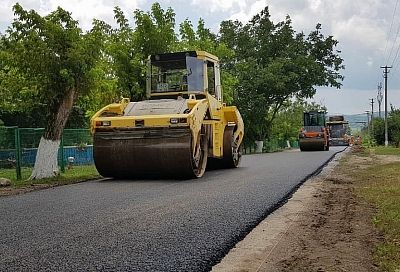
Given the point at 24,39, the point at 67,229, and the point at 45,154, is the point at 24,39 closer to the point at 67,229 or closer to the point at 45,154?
the point at 45,154

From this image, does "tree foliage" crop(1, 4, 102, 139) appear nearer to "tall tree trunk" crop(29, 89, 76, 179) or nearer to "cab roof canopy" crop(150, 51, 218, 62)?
"tall tree trunk" crop(29, 89, 76, 179)

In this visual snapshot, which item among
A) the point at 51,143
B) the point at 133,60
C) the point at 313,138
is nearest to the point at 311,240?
the point at 51,143

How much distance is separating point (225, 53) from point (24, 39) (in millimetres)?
16426

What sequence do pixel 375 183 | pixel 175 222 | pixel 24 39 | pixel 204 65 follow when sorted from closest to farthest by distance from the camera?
pixel 175 222 < pixel 375 183 < pixel 24 39 < pixel 204 65

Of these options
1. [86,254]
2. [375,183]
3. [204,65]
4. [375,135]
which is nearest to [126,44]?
[204,65]

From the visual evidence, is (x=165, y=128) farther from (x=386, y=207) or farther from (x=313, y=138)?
(x=313, y=138)

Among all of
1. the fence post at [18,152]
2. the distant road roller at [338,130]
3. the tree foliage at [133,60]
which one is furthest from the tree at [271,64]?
the fence post at [18,152]

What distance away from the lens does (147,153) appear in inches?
412

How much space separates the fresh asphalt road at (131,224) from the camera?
13.8ft

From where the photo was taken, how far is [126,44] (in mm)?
19844

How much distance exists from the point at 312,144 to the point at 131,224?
2538 centimetres

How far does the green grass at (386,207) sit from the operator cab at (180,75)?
13.7 feet

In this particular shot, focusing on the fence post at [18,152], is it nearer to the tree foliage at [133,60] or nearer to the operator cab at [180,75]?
the tree foliage at [133,60]

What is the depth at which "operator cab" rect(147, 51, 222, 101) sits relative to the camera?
41.0ft
